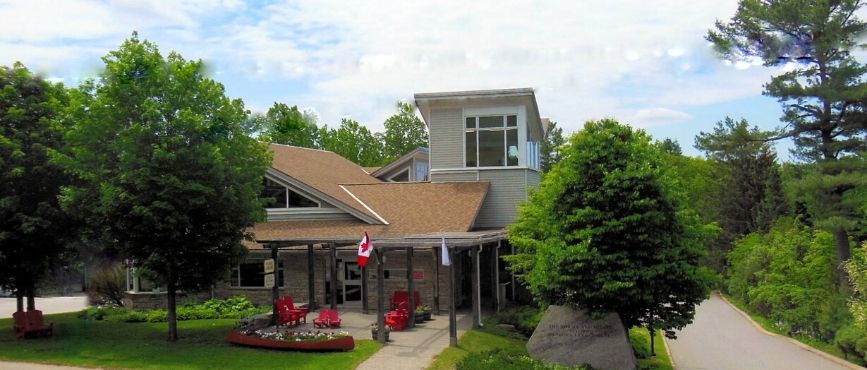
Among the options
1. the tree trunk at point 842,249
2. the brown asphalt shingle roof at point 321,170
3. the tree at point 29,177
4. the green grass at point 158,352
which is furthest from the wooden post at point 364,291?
the tree trunk at point 842,249

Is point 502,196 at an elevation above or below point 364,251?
above

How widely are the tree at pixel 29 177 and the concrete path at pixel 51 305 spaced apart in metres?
12.0

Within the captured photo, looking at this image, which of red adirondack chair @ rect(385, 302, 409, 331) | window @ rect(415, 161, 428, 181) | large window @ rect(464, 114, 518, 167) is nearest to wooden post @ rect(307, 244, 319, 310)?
red adirondack chair @ rect(385, 302, 409, 331)

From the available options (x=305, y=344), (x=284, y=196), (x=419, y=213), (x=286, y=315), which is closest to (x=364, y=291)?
(x=419, y=213)

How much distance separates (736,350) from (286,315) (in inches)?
613

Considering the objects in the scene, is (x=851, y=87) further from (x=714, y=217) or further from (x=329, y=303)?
(x=714, y=217)

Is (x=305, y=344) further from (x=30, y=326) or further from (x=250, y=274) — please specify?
(x=250, y=274)

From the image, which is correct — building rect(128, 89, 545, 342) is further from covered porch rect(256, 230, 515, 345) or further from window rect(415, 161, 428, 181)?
window rect(415, 161, 428, 181)

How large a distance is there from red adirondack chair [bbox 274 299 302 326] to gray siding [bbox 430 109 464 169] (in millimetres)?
10176

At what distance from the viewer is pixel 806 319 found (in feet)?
93.6

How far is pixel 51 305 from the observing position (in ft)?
116

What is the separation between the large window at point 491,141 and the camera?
27.6m

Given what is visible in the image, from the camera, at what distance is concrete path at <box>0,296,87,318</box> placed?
104 ft

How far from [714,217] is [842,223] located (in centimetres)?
2575
